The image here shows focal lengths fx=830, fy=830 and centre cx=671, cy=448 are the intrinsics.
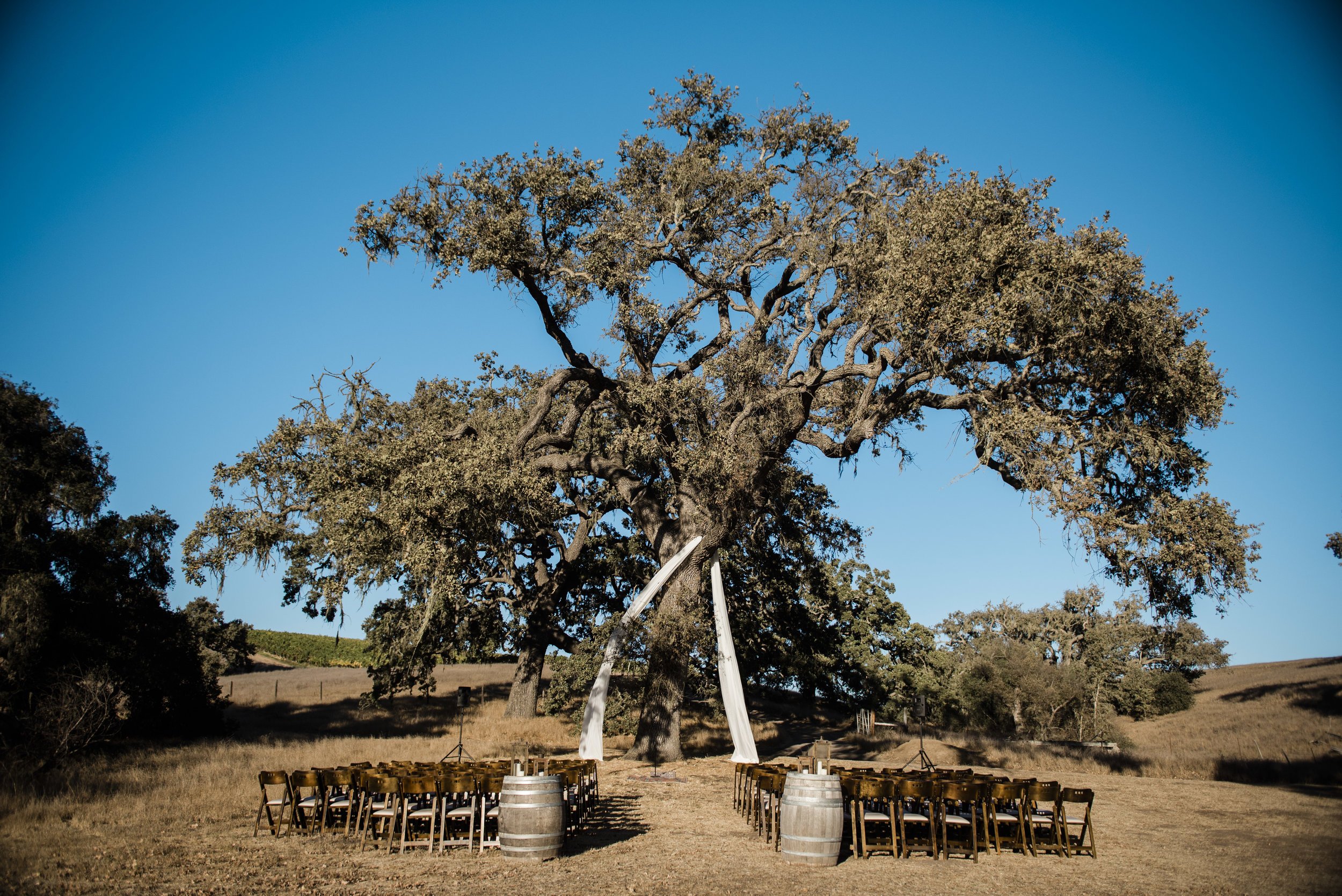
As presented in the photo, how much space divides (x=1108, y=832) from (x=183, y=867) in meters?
11.9

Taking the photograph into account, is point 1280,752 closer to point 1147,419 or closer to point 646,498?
point 1147,419

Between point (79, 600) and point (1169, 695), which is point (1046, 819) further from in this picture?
point (1169, 695)

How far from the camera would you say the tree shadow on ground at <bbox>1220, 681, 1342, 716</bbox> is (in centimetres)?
3278

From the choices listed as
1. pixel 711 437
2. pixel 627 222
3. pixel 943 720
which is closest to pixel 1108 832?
pixel 711 437

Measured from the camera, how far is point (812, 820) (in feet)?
31.2

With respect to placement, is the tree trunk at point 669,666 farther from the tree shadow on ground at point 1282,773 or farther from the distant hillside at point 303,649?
the distant hillside at point 303,649

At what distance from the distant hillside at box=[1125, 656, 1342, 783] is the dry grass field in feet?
2.93

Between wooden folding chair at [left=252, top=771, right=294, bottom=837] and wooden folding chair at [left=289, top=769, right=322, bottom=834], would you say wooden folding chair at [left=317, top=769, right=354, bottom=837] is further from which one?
wooden folding chair at [left=252, top=771, right=294, bottom=837]

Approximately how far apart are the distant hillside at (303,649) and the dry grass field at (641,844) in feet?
140

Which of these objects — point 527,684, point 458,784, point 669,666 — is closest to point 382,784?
point 458,784

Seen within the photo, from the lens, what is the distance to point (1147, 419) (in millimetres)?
16578

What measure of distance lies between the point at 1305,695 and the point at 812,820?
123 feet

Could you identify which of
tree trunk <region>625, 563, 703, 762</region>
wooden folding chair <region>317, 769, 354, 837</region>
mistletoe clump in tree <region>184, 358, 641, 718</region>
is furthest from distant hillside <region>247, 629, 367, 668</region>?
wooden folding chair <region>317, 769, 354, 837</region>

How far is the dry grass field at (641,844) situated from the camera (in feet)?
28.3
